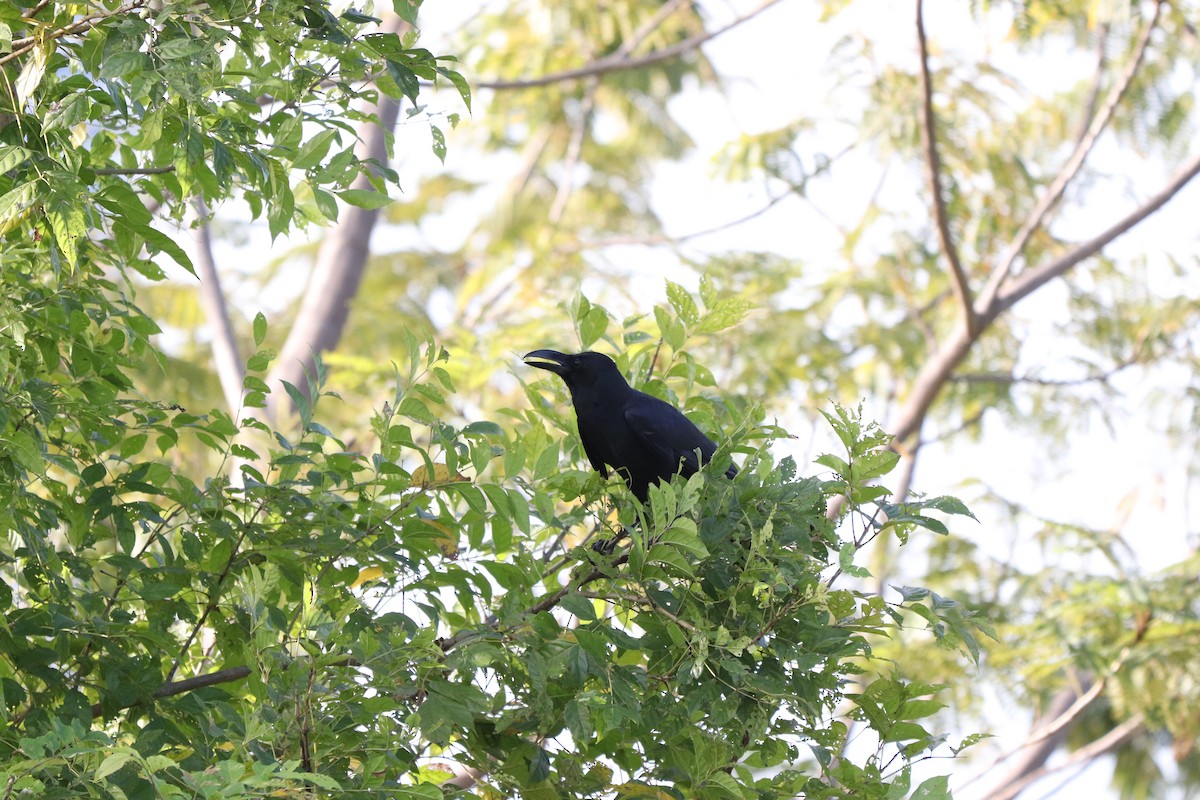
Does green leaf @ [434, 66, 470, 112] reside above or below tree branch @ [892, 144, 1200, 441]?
above

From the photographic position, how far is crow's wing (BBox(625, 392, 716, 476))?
13.1 feet

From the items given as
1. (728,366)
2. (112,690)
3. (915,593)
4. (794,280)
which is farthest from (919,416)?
(112,690)

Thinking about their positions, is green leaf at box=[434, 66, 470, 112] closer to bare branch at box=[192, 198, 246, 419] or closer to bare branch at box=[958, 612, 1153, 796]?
bare branch at box=[958, 612, 1153, 796]

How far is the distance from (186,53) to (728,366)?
27.2ft

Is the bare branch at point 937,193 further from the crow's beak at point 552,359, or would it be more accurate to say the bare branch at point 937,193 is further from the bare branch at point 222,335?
the bare branch at point 222,335

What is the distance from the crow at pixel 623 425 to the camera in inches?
160

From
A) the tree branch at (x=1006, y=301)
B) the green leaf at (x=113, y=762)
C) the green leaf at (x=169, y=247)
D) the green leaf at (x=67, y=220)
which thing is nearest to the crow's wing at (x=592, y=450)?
the green leaf at (x=169, y=247)

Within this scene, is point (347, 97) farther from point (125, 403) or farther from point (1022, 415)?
point (1022, 415)

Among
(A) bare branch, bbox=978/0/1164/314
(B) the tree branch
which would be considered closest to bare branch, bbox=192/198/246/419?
(B) the tree branch

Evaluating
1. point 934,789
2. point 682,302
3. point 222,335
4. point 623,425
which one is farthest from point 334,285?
point 934,789

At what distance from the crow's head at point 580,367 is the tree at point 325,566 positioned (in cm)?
112

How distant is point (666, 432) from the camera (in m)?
4.11

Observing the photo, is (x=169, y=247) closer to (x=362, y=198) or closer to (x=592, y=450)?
(x=362, y=198)

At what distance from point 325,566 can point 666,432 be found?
1391mm
